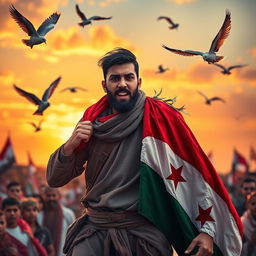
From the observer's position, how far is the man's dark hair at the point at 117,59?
536cm

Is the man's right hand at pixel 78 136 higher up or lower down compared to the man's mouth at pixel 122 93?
lower down

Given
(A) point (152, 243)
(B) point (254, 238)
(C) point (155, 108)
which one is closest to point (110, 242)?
(A) point (152, 243)

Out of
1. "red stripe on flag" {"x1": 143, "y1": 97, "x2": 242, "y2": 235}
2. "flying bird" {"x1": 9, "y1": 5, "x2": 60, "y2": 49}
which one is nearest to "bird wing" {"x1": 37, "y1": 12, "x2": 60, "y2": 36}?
"flying bird" {"x1": 9, "y1": 5, "x2": 60, "y2": 49}

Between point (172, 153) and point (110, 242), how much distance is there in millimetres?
776

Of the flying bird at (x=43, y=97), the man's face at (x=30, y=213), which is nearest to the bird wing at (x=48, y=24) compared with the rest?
the flying bird at (x=43, y=97)

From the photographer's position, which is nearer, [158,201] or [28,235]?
[158,201]

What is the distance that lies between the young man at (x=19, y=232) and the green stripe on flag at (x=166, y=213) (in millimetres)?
4938

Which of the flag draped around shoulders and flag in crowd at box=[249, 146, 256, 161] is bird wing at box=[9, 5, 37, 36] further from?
flag in crowd at box=[249, 146, 256, 161]

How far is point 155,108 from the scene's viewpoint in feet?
17.9

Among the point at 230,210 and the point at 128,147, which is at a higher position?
the point at 128,147

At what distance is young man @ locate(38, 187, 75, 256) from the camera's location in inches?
479

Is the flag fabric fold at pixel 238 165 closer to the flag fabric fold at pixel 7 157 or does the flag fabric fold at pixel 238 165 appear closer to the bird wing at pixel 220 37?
the flag fabric fold at pixel 7 157

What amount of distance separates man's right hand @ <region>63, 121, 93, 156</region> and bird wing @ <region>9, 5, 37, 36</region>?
1434mm

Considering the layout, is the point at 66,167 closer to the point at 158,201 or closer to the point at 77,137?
the point at 77,137
